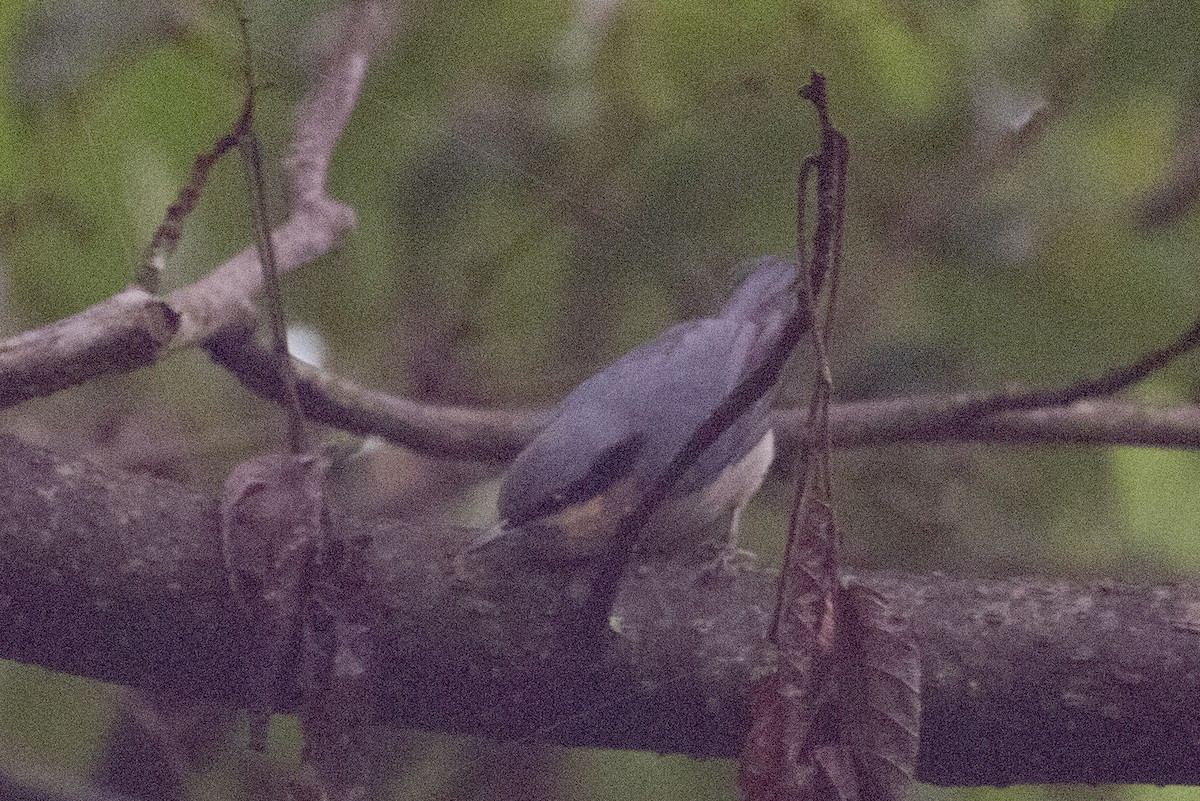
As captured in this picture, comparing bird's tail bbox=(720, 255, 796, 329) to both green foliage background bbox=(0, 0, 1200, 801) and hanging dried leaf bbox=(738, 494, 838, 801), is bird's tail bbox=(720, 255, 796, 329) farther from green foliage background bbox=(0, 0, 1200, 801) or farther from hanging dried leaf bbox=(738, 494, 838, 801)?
hanging dried leaf bbox=(738, 494, 838, 801)

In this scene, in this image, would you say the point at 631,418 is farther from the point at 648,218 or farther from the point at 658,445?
the point at 648,218

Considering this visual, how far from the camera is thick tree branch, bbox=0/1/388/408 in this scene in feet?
6.70

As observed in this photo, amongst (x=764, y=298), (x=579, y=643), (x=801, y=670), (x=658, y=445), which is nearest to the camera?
(x=801, y=670)

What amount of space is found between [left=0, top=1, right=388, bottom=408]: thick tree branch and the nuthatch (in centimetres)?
59

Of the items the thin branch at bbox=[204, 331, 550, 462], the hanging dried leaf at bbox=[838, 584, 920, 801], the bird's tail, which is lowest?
the hanging dried leaf at bbox=[838, 584, 920, 801]

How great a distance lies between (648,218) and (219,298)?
78 cm

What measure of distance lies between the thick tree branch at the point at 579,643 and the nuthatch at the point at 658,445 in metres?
0.30

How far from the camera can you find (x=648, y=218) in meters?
2.68

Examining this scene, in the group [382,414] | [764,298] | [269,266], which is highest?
[764,298]

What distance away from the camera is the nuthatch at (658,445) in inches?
105

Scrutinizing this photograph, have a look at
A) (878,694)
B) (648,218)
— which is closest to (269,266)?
(878,694)

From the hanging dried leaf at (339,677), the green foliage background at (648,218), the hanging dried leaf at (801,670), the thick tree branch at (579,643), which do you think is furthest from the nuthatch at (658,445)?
the hanging dried leaf at (801,670)

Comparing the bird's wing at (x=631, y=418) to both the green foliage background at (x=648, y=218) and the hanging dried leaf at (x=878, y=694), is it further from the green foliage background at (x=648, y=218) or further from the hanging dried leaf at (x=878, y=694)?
the hanging dried leaf at (x=878, y=694)

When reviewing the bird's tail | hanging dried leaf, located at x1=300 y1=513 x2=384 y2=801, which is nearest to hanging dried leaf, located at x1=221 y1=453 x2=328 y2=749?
hanging dried leaf, located at x1=300 y1=513 x2=384 y2=801
